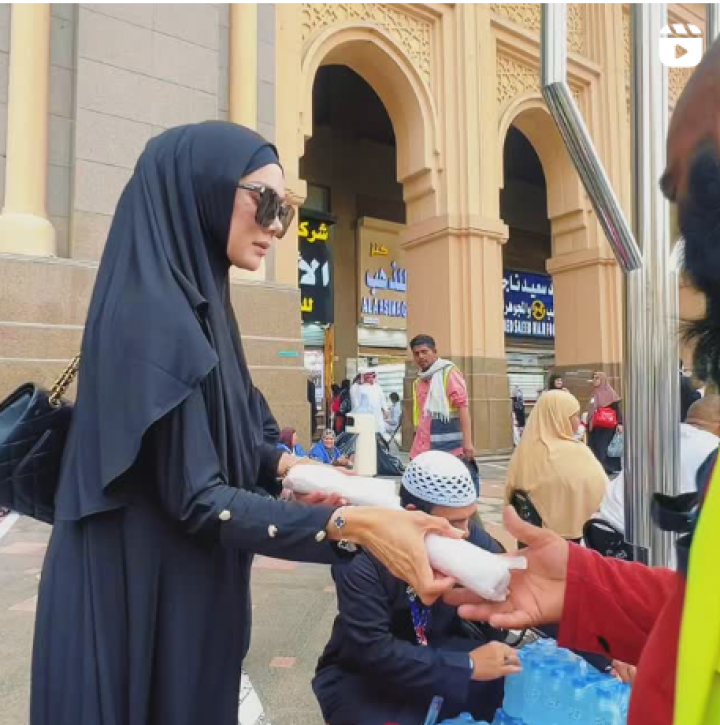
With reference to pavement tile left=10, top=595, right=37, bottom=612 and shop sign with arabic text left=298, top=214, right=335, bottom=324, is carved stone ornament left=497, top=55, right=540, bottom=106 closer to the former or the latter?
shop sign with arabic text left=298, top=214, right=335, bottom=324

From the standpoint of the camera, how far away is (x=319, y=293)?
10.6m

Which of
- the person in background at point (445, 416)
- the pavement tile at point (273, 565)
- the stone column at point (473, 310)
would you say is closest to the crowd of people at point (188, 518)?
the pavement tile at point (273, 565)

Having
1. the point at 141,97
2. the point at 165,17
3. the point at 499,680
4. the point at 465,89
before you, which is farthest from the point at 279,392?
the point at 465,89

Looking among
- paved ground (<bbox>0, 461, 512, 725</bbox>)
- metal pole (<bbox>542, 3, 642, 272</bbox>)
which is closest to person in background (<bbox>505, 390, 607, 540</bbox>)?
paved ground (<bbox>0, 461, 512, 725</bbox>)

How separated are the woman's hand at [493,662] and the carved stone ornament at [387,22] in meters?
7.64

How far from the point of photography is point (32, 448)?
1072 mm

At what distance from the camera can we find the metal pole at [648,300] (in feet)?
4.37

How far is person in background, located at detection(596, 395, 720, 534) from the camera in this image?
2.16 meters

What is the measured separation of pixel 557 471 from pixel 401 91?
7400 millimetres

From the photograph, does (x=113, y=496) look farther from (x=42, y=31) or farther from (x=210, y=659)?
(x=42, y=31)

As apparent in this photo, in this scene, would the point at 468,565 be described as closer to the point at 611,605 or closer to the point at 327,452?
the point at 611,605

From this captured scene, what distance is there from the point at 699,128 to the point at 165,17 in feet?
20.7

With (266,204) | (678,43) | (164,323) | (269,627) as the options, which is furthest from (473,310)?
(164,323)

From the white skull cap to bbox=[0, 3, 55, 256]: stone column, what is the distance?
4.46m
